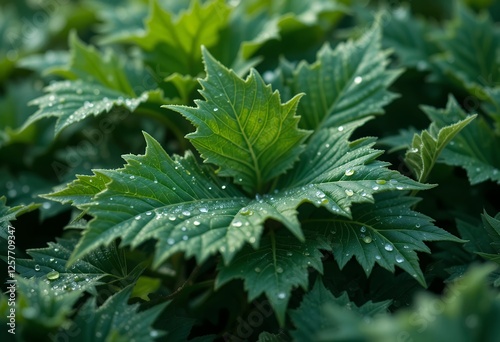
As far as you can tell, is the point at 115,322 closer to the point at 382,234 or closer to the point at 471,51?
the point at 382,234

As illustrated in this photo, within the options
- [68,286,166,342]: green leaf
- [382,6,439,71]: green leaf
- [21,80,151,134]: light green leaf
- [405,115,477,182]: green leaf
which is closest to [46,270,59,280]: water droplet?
[68,286,166,342]: green leaf

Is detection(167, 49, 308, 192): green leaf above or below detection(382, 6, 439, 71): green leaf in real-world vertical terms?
above

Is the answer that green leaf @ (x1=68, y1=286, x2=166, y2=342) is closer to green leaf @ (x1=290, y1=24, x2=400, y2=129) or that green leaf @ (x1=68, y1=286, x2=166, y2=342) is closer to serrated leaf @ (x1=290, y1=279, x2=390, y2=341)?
serrated leaf @ (x1=290, y1=279, x2=390, y2=341)

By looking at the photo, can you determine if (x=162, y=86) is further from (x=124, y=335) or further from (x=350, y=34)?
(x=124, y=335)

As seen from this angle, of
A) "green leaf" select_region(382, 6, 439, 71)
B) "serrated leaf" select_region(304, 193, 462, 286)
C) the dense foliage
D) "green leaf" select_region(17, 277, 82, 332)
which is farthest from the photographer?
"green leaf" select_region(382, 6, 439, 71)

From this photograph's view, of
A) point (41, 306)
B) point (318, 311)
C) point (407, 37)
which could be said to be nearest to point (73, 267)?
point (41, 306)
